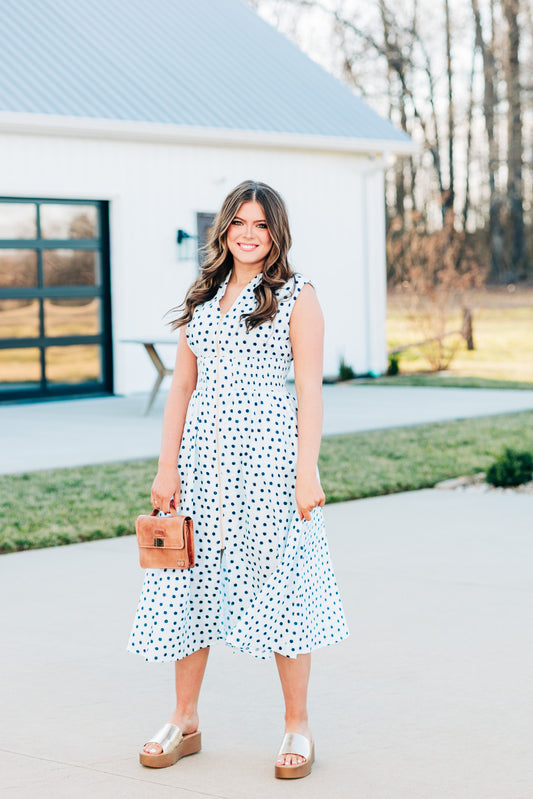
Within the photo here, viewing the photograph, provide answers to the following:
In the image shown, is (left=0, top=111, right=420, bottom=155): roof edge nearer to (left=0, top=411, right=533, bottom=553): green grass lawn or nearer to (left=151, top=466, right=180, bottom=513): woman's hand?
(left=0, top=411, right=533, bottom=553): green grass lawn

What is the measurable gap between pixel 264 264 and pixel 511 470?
5.22 meters

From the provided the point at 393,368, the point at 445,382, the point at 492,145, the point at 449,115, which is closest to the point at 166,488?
the point at 445,382

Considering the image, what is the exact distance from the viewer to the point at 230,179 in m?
16.1

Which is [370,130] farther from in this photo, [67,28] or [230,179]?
[67,28]

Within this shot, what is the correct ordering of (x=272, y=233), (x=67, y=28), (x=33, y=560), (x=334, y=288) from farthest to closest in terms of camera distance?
(x=334, y=288), (x=67, y=28), (x=33, y=560), (x=272, y=233)

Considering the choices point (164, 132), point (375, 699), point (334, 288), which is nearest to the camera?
point (375, 699)

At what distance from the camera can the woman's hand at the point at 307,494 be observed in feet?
11.9

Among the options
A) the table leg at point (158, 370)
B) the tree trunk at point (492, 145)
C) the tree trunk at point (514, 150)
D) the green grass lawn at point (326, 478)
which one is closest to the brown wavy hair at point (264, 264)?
the green grass lawn at point (326, 478)

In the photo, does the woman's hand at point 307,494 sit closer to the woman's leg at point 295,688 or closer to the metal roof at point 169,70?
the woman's leg at point 295,688

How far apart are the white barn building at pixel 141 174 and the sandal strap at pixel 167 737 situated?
10.9 m

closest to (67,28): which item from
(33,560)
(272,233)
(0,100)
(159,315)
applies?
(0,100)

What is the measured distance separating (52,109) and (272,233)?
36.0ft

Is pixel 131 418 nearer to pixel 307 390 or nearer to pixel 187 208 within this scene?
pixel 187 208

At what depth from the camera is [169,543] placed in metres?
3.63
